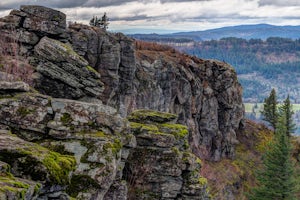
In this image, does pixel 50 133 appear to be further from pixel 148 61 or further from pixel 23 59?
pixel 148 61

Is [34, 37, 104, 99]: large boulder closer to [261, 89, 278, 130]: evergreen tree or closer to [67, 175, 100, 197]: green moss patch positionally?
[67, 175, 100, 197]: green moss patch

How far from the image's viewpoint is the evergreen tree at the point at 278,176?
179 feet

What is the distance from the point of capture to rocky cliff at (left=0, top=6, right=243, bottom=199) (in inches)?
636

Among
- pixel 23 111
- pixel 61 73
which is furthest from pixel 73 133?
pixel 61 73

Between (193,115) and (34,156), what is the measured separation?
233ft

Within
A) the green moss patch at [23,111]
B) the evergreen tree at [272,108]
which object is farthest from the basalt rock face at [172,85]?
the green moss patch at [23,111]

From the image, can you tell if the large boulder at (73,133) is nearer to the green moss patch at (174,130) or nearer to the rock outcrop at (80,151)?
the rock outcrop at (80,151)

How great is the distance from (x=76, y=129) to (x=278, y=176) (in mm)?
44021

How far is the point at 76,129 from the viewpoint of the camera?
66.8 feet

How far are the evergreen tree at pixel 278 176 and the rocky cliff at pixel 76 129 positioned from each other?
26.3 m

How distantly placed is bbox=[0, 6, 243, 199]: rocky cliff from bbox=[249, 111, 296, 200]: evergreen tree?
86.4 ft

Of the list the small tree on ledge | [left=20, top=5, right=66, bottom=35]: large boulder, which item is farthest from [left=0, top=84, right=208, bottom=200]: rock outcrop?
the small tree on ledge

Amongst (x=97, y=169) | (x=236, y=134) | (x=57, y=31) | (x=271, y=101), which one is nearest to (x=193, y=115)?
(x=236, y=134)

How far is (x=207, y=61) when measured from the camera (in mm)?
88562
